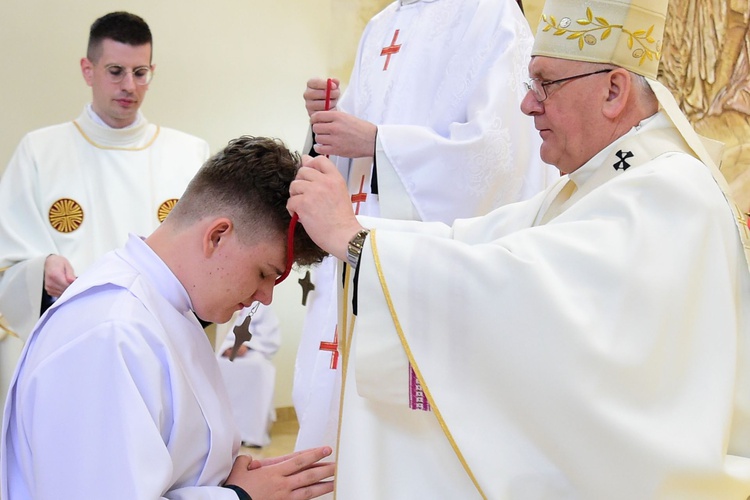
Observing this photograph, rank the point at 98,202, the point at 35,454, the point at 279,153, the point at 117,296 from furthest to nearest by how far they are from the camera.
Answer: the point at 98,202 < the point at 279,153 < the point at 117,296 < the point at 35,454

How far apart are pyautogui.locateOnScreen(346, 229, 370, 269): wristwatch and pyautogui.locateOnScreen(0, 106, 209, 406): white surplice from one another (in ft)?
8.44

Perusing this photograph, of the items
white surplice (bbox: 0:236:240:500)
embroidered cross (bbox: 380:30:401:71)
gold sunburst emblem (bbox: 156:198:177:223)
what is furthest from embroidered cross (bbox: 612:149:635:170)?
gold sunburst emblem (bbox: 156:198:177:223)

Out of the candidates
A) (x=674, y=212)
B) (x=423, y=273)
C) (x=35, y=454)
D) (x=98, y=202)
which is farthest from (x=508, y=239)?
(x=98, y=202)

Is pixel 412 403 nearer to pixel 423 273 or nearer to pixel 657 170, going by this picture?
pixel 423 273

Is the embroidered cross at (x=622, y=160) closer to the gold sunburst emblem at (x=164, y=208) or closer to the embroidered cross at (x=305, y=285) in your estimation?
the embroidered cross at (x=305, y=285)

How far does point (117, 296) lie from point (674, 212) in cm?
127

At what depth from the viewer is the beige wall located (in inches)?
247

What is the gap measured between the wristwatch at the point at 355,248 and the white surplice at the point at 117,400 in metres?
0.42

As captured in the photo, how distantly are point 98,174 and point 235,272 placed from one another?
282cm

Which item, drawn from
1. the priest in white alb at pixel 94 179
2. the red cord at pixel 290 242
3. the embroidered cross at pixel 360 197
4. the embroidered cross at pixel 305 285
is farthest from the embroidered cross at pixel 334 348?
the priest in white alb at pixel 94 179

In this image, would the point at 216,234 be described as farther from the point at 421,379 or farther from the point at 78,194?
the point at 78,194

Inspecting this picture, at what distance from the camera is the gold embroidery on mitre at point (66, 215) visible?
14.8 ft

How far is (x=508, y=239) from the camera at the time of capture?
6.76 ft

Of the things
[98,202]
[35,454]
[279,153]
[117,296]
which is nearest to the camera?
Result: [35,454]
